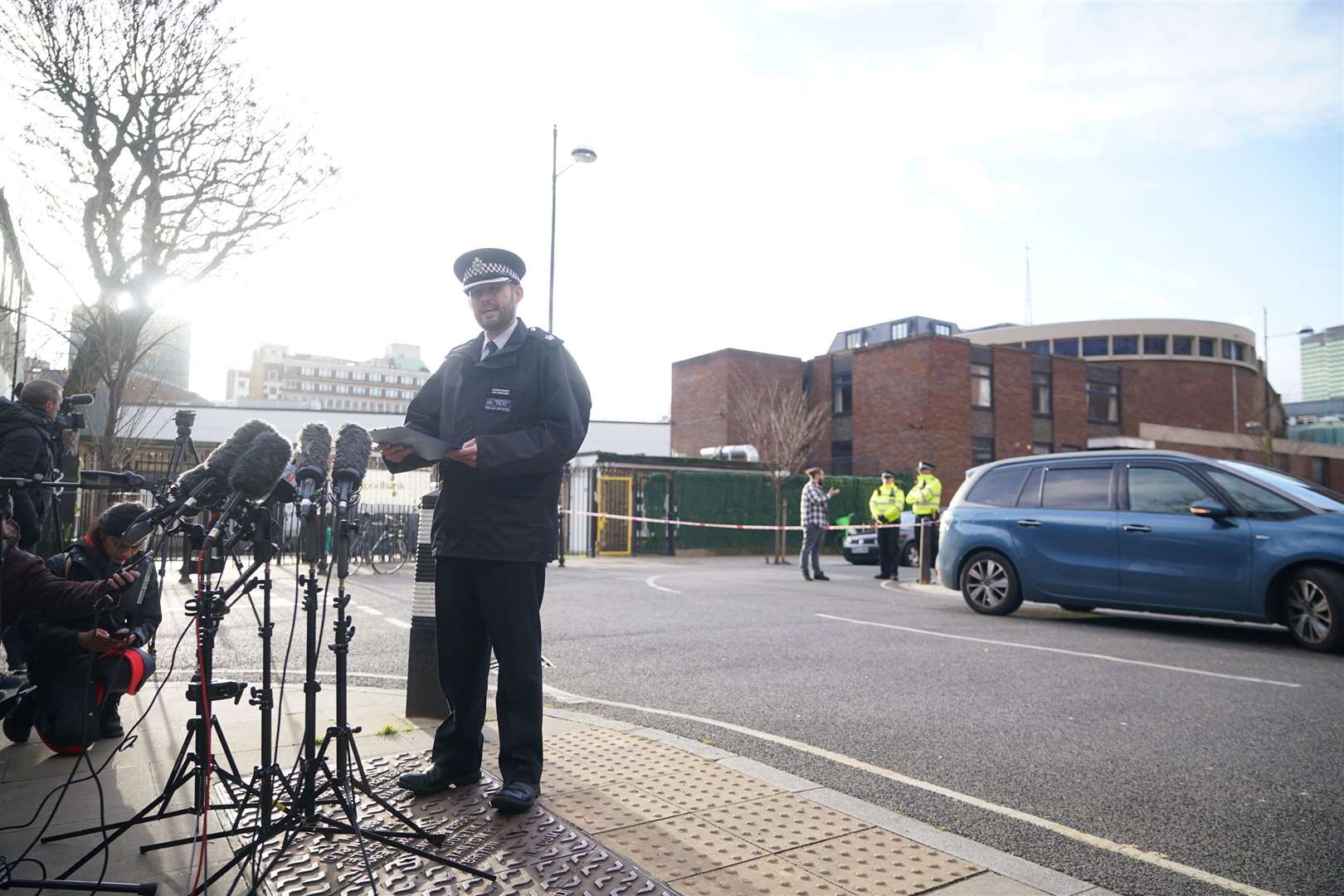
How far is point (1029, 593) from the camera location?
9688mm

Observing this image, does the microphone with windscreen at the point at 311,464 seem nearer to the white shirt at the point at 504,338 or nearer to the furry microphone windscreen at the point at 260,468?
the furry microphone windscreen at the point at 260,468

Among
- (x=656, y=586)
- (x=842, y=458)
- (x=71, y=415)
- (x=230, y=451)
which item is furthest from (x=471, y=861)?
(x=842, y=458)

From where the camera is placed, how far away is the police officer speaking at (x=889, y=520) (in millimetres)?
15672

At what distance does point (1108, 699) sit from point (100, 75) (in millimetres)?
16306

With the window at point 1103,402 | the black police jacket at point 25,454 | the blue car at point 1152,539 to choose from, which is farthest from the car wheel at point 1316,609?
the window at point 1103,402

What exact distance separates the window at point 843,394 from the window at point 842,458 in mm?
1559

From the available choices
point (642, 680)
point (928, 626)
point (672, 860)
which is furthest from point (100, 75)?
point (672, 860)

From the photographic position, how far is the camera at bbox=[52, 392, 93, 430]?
221 inches

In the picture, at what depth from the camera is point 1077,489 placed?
31.2ft

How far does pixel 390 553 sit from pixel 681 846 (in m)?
15.6

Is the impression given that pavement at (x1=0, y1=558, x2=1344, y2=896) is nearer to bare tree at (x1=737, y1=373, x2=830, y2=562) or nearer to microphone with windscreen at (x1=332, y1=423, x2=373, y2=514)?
microphone with windscreen at (x1=332, y1=423, x2=373, y2=514)

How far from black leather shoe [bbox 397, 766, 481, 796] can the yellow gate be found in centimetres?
2096

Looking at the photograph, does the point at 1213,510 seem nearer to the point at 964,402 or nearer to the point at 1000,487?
the point at 1000,487

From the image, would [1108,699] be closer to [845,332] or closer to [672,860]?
[672,860]
